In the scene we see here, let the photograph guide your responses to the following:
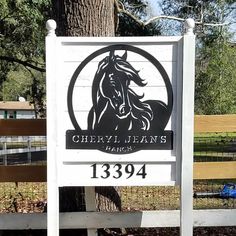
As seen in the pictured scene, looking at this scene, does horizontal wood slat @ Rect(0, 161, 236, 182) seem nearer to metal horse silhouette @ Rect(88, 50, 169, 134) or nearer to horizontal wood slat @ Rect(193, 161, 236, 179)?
horizontal wood slat @ Rect(193, 161, 236, 179)

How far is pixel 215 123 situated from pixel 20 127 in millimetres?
1771

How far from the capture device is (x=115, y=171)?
4.19 m

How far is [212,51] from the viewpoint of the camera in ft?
133

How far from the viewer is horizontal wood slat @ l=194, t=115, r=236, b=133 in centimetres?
462

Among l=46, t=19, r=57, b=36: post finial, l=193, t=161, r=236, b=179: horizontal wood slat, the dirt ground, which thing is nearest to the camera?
l=46, t=19, r=57, b=36: post finial

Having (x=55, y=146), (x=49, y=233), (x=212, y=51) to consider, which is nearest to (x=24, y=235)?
(x=49, y=233)

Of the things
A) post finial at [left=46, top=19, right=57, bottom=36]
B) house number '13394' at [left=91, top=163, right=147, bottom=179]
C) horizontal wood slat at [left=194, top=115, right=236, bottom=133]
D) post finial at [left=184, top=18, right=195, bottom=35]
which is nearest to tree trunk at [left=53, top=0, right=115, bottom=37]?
post finial at [left=46, top=19, right=57, bottom=36]

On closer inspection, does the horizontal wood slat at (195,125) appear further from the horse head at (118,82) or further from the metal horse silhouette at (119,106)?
the horse head at (118,82)

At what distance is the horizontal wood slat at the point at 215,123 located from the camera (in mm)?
4625

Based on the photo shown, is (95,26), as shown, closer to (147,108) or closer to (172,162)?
(147,108)

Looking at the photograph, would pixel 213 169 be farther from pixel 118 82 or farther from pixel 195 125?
pixel 118 82

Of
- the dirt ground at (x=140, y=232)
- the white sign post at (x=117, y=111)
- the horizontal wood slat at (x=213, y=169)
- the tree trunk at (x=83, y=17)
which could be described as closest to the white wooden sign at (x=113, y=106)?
the white sign post at (x=117, y=111)

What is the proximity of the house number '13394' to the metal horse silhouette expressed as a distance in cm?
28

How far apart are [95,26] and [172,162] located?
171 cm
